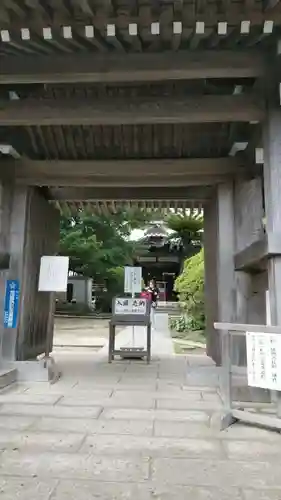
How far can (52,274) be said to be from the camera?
5777 millimetres

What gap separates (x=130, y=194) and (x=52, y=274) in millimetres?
1803

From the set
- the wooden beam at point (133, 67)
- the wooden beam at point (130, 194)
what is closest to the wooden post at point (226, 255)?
the wooden beam at point (130, 194)

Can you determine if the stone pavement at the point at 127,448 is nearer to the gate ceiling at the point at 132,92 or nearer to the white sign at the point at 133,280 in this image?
the gate ceiling at the point at 132,92

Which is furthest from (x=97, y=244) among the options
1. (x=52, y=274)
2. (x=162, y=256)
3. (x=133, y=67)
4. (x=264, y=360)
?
(x=264, y=360)

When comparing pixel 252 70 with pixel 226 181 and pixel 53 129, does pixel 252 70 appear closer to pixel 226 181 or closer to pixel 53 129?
pixel 226 181

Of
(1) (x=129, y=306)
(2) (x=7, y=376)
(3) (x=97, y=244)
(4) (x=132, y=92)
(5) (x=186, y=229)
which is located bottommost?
(2) (x=7, y=376)

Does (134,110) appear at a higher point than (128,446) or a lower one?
higher

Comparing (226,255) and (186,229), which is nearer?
(226,255)

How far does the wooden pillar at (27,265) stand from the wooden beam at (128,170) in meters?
0.37

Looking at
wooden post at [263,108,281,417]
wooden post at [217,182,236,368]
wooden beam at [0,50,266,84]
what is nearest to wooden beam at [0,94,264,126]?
wooden post at [263,108,281,417]

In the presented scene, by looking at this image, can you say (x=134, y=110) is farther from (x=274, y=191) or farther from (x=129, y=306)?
(x=129, y=306)

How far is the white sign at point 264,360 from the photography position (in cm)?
324

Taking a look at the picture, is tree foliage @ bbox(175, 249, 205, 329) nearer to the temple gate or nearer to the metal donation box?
the metal donation box

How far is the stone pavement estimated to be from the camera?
221 cm
